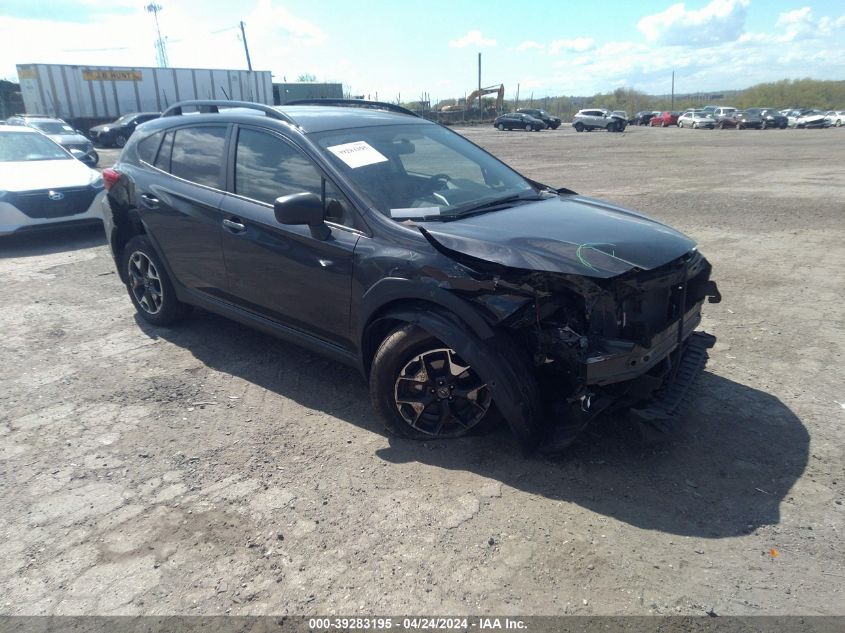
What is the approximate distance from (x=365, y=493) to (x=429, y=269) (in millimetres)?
1211

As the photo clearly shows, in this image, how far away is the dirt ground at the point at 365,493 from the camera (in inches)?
99.2

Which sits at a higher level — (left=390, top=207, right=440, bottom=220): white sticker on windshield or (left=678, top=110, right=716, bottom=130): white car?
(left=390, top=207, right=440, bottom=220): white sticker on windshield

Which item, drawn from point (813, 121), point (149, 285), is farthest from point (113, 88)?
point (813, 121)

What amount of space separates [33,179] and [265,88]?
31458 mm

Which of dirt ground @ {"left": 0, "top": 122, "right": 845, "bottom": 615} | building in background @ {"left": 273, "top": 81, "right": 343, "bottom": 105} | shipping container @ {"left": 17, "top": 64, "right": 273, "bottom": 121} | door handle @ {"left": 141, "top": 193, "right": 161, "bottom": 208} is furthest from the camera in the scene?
building in background @ {"left": 273, "top": 81, "right": 343, "bottom": 105}

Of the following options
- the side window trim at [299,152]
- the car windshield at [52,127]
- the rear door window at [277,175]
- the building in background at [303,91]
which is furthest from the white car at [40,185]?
the building in background at [303,91]

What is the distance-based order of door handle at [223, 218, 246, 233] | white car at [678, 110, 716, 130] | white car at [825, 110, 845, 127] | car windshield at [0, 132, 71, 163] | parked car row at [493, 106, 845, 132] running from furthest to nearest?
white car at [678, 110, 716, 130] → white car at [825, 110, 845, 127] → parked car row at [493, 106, 845, 132] → car windshield at [0, 132, 71, 163] → door handle at [223, 218, 246, 233]

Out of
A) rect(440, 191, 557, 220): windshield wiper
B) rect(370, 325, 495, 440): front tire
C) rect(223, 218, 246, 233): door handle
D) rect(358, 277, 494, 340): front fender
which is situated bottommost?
rect(370, 325, 495, 440): front tire

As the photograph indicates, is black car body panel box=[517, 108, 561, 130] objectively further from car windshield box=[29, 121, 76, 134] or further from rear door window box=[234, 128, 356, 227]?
rear door window box=[234, 128, 356, 227]

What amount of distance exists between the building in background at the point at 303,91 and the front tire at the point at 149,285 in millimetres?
38127

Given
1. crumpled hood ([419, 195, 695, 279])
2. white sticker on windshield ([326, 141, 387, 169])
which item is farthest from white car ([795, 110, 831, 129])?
white sticker on windshield ([326, 141, 387, 169])

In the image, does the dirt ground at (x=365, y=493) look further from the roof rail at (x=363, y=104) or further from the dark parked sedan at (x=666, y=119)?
the dark parked sedan at (x=666, y=119)

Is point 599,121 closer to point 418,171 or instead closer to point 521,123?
point 521,123

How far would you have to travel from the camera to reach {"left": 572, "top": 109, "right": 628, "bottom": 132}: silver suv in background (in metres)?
45.5
